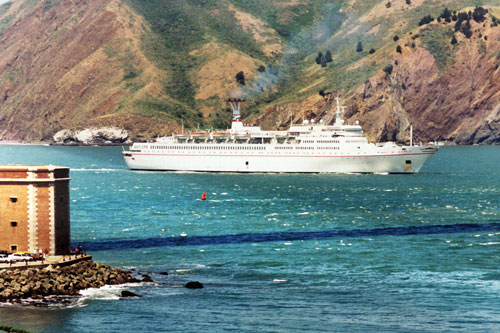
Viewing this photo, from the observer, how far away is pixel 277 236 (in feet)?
220

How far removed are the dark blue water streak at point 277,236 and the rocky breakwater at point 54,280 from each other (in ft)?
39.6

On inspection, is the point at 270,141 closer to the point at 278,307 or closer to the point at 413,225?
the point at 413,225

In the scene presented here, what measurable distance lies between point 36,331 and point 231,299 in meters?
10.1

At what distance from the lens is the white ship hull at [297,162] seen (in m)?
135

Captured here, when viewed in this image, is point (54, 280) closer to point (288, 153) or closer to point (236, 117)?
point (288, 153)

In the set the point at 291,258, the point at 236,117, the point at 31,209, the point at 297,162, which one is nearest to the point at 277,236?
the point at 291,258

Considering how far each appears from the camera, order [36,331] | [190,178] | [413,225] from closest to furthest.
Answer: [36,331], [413,225], [190,178]

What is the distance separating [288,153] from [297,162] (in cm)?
207

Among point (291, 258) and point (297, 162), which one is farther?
point (297, 162)

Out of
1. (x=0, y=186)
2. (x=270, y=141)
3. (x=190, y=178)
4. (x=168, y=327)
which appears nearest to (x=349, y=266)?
(x=168, y=327)

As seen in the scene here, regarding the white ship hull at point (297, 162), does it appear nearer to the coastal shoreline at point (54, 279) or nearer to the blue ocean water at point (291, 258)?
the blue ocean water at point (291, 258)

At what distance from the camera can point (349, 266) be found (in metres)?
54.6

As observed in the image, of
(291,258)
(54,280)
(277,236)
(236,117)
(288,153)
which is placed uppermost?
(236,117)

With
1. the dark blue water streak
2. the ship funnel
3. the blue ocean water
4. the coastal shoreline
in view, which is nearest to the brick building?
the coastal shoreline
